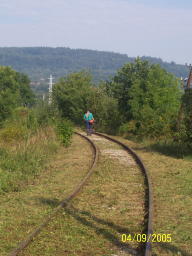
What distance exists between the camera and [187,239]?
734 cm

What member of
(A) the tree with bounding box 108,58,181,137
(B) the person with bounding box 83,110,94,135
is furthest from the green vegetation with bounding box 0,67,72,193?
(A) the tree with bounding box 108,58,181,137

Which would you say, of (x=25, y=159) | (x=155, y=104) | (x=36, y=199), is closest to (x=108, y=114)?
(x=155, y=104)

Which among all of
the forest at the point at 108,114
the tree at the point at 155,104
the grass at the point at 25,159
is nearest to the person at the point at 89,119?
the forest at the point at 108,114

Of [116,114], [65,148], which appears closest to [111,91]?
[116,114]

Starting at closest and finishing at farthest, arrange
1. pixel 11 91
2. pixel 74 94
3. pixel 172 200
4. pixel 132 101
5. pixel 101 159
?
pixel 172 200 → pixel 101 159 → pixel 132 101 → pixel 74 94 → pixel 11 91

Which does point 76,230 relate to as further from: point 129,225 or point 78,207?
point 78,207

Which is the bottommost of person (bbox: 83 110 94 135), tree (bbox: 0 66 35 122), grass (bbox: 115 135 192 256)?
tree (bbox: 0 66 35 122)

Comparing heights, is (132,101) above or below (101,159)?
above

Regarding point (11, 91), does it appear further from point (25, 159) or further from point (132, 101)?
point (25, 159)

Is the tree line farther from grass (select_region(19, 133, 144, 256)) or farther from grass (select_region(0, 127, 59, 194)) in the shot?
grass (select_region(19, 133, 144, 256))

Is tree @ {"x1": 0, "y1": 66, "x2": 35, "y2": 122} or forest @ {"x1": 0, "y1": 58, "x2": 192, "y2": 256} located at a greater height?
forest @ {"x1": 0, "y1": 58, "x2": 192, "y2": 256}

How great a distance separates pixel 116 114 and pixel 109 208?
1206 inches

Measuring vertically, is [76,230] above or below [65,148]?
above

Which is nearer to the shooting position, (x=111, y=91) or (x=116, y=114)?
(x=116, y=114)
